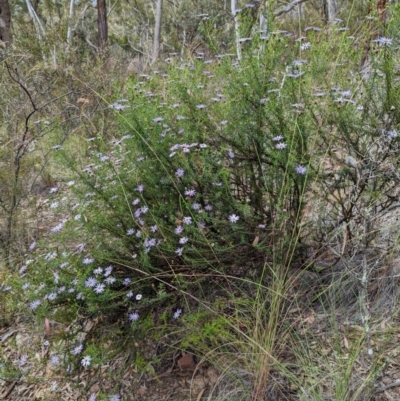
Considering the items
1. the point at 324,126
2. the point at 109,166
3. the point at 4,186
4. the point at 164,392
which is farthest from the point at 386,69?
the point at 4,186

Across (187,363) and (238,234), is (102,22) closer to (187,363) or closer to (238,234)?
(238,234)

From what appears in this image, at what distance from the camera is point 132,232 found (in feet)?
6.15

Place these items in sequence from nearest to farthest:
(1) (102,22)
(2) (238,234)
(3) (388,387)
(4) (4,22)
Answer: (3) (388,387)
(2) (238,234)
(4) (4,22)
(1) (102,22)

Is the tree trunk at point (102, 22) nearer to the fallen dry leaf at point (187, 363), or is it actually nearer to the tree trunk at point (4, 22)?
the tree trunk at point (4, 22)

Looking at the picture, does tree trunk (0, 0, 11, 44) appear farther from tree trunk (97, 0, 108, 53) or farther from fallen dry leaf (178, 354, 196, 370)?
fallen dry leaf (178, 354, 196, 370)

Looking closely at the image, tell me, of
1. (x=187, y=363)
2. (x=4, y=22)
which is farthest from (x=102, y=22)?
(x=187, y=363)

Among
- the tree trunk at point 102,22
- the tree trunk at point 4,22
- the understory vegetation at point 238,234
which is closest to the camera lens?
the understory vegetation at point 238,234

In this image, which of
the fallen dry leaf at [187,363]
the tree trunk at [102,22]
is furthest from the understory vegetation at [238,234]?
the tree trunk at [102,22]

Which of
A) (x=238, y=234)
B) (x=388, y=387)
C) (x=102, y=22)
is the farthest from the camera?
(x=102, y=22)

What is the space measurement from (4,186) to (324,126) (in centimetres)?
244

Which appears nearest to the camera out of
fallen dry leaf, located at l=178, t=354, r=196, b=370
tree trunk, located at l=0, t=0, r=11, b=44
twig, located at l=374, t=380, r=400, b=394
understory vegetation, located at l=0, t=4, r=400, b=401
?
twig, located at l=374, t=380, r=400, b=394

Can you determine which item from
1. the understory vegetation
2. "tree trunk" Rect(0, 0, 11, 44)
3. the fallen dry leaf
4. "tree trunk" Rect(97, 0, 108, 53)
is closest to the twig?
the understory vegetation

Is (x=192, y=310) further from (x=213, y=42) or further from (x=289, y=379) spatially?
(x=213, y=42)

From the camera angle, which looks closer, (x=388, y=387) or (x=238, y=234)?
(x=388, y=387)
